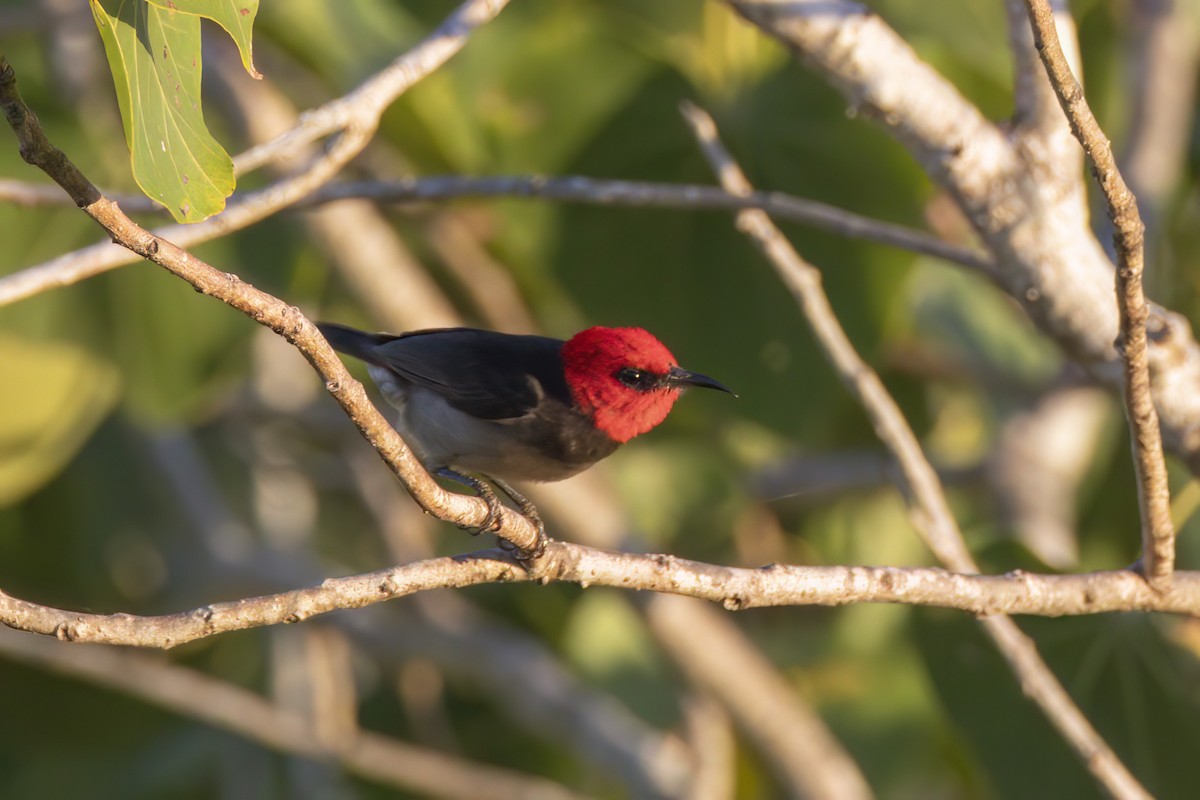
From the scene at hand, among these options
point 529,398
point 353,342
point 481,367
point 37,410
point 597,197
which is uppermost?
point 37,410

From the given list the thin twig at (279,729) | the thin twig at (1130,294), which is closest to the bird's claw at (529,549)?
the thin twig at (1130,294)

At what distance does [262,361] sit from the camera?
6.99 metres

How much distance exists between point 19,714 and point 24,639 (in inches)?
51.5

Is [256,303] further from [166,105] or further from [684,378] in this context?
[684,378]

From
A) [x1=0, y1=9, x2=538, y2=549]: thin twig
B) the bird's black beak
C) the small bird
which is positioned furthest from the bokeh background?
[x1=0, y1=9, x2=538, y2=549]: thin twig

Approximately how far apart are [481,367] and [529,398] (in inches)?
7.0

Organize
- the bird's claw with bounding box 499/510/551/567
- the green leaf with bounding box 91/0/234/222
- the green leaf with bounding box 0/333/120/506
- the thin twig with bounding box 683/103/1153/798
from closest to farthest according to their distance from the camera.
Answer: the green leaf with bounding box 91/0/234/222 → the bird's claw with bounding box 499/510/551/567 → the thin twig with bounding box 683/103/1153/798 → the green leaf with bounding box 0/333/120/506

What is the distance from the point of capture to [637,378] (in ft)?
11.8

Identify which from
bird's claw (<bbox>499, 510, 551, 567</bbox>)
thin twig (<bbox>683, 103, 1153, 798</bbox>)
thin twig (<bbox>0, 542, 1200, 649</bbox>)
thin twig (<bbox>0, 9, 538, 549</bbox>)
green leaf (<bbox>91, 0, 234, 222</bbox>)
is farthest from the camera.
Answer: thin twig (<bbox>683, 103, 1153, 798</bbox>)

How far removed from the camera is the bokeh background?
4746 millimetres

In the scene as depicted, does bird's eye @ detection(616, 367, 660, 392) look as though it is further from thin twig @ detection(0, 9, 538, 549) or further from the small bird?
thin twig @ detection(0, 9, 538, 549)

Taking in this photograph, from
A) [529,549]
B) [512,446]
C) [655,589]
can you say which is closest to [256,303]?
[529,549]

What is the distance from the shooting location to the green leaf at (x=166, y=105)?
6.87ft

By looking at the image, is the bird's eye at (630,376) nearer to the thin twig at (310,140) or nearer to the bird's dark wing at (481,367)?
the bird's dark wing at (481,367)
